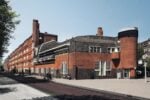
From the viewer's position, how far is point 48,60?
80.9 m

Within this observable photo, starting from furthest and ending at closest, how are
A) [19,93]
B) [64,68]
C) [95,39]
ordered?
1. [95,39]
2. [64,68]
3. [19,93]

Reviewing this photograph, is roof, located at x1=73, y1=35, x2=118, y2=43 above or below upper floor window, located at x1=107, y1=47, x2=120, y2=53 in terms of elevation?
above

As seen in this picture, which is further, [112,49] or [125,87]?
[112,49]

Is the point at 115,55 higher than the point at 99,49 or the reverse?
the reverse

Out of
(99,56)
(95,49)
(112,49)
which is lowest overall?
(99,56)

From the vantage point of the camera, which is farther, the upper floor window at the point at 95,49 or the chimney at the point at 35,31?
the chimney at the point at 35,31

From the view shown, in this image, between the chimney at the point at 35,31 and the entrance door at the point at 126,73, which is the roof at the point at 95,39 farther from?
the chimney at the point at 35,31

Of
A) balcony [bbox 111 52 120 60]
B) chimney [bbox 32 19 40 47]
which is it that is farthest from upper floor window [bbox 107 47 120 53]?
chimney [bbox 32 19 40 47]

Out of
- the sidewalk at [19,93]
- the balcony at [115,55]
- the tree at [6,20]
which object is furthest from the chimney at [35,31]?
the sidewalk at [19,93]

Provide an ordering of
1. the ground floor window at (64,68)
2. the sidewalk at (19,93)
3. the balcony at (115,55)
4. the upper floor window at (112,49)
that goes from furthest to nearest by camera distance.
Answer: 1. the upper floor window at (112,49)
2. the ground floor window at (64,68)
3. the balcony at (115,55)
4. the sidewalk at (19,93)

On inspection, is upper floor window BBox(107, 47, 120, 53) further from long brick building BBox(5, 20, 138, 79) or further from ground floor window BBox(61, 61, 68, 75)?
ground floor window BBox(61, 61, 68, 75)

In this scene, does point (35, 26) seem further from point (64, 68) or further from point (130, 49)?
point (130, 49)

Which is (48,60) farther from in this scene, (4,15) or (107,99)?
(107,99)

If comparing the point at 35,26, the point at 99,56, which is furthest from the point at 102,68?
the point at 35,26
